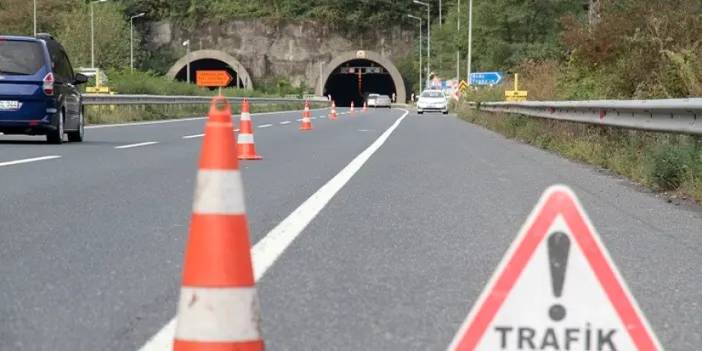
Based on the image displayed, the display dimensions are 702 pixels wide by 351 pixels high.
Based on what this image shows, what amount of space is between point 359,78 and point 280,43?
55.5ft

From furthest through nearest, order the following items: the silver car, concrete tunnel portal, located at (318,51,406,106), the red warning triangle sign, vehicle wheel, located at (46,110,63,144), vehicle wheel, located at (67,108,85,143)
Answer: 1. concrete tunnel portal, located at (318,51,406,106)
2. the silver car
3. vehicle wheel, located at (67,108,85,143)
4. vehicle wheel, located at (46,110,63,144)
5. the red warning triangle sign

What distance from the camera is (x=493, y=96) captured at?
1518 inches

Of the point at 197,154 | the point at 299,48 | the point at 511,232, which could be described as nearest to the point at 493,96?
the point at 197,154

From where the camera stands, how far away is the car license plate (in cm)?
1636

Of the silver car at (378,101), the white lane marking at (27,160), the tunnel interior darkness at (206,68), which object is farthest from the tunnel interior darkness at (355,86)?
the white lane marking at (27,160)

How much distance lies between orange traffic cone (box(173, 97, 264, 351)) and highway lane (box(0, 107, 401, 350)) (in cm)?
91

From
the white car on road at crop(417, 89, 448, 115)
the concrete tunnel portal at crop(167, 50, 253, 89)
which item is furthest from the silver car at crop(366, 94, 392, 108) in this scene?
the white car on road at crop(417, 89, 448, 115)

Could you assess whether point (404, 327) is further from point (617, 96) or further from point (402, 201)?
point (617, 96)

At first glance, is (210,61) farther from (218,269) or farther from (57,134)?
(218,269)

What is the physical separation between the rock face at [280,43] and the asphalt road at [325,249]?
7911cm

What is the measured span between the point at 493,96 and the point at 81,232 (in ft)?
106

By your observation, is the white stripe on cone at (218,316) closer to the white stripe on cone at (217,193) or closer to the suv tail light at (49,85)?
the white stripe on cone at (217,193)

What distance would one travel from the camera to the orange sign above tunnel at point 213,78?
97.5 meters

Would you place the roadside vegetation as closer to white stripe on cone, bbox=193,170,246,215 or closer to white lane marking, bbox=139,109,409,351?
white lane marking, bbox=139,109,409,351
